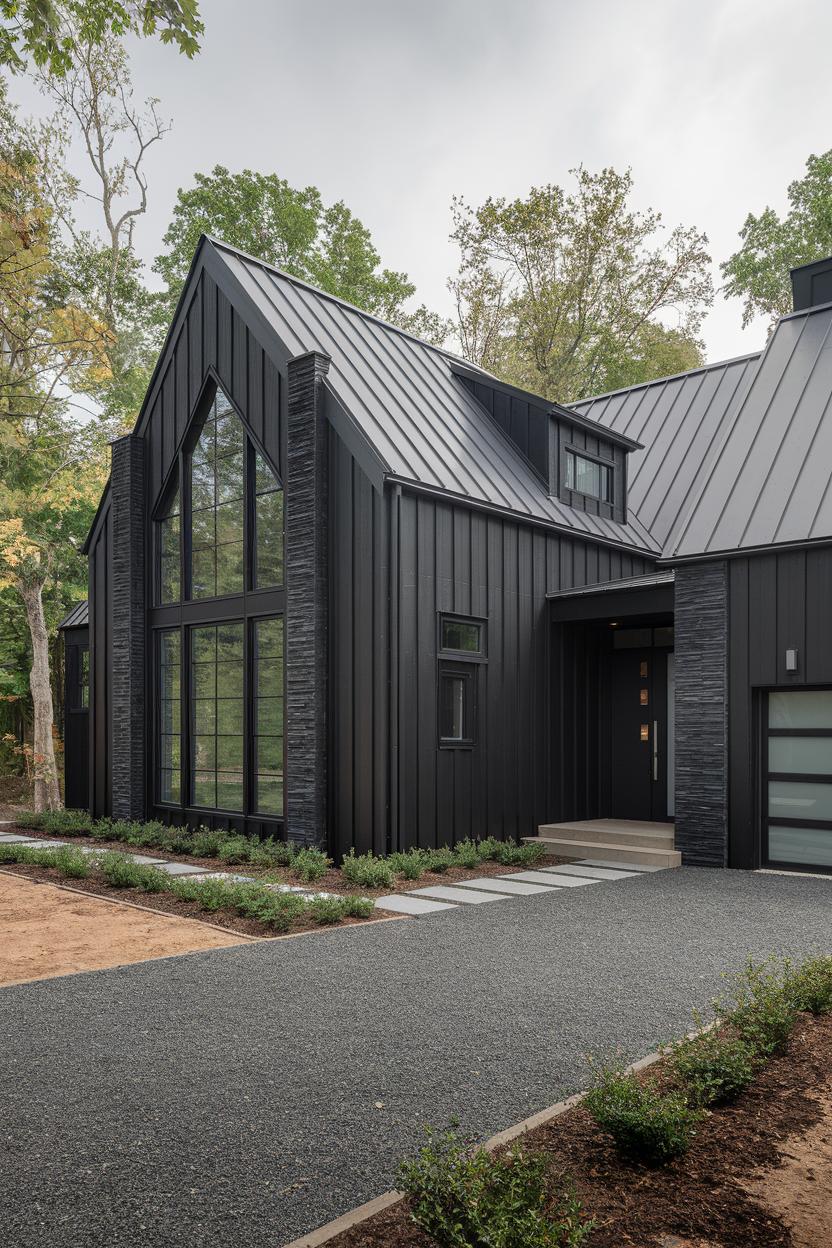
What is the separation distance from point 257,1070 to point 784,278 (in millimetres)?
23747

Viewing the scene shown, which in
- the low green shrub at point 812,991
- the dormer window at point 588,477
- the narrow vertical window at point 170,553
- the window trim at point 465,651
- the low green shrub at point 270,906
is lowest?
the low green shrub at point 270,906

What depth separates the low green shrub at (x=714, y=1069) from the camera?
334 centimetres

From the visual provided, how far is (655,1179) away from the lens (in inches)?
111

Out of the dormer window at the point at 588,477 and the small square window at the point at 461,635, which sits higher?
the dormer window at the point at 588,477

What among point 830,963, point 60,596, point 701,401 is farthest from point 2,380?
point 830,963

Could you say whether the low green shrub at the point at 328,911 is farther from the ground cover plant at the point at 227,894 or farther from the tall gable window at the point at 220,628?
the tall gable window at the point at 220,628

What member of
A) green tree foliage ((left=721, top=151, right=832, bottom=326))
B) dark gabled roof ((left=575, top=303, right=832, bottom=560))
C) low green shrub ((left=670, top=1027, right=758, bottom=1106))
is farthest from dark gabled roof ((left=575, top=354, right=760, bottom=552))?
low green shrub ((left=670, top=1027, right=758, bottom=1106))

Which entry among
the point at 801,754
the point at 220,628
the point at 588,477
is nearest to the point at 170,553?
the point at 220,628

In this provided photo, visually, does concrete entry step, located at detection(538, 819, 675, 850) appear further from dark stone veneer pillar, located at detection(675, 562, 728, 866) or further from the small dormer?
the small dormer

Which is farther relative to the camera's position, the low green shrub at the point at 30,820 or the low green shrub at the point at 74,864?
the low green shrub at the point at 30,820

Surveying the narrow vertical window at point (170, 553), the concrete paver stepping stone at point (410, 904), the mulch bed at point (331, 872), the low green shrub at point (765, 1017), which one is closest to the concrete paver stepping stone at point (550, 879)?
the mulch bed at point (331, 872)

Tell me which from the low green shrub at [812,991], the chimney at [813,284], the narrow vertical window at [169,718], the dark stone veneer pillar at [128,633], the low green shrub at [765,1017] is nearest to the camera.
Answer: the low green shrub at [765,1017]

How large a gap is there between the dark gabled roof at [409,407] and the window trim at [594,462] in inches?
13.2

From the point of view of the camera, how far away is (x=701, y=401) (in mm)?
15086
